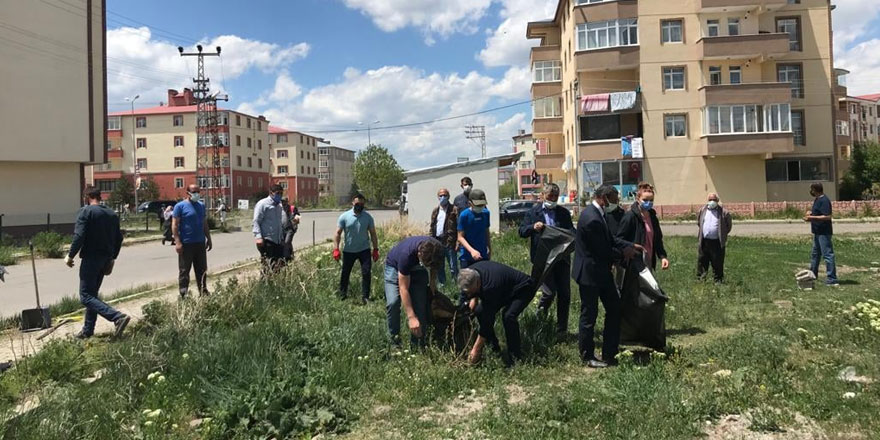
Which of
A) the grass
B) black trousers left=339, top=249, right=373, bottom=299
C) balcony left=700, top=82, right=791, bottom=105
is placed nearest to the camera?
the grass

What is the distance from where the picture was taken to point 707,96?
37344 mm

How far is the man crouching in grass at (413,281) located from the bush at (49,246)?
751 inches

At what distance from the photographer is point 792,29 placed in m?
40.4

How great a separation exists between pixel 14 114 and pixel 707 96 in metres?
36.8

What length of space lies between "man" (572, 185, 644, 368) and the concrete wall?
1667 cm

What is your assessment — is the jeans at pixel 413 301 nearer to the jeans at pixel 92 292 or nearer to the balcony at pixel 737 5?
the jeans at pixel 92 292

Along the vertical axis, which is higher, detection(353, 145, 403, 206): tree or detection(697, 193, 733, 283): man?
detection(353, 145, 403, 206): tree

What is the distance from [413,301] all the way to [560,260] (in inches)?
73.6

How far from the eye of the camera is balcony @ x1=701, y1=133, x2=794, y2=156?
122 feet

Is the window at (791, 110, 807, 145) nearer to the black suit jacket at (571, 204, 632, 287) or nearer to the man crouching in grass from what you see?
the black suit jacket at (571, 204, 632, 287)

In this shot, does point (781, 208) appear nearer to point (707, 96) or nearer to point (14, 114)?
point (707, 96)

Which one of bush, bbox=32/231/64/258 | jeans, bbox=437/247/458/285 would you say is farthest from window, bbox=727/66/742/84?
bush, bbox=32/231/64/258

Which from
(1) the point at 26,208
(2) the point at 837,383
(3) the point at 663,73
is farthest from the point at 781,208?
(1) the point at 26,208

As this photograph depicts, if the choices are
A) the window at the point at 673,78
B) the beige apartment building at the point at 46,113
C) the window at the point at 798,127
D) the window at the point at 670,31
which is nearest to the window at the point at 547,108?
the window at the point at 673,78
